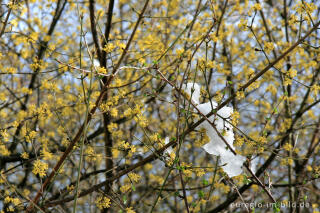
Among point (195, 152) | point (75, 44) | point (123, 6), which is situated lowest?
point (195, 152)

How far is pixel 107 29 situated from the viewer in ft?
8.90

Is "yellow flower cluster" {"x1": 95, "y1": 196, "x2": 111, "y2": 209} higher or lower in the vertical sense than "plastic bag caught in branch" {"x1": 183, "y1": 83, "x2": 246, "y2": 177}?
lower

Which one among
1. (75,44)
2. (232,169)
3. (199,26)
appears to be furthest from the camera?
(75,44)

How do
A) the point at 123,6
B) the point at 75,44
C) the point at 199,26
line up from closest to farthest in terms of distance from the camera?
the point at 199,26 < the point at 75,44 < the point at 123,6

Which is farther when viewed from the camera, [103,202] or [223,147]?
[103,202]

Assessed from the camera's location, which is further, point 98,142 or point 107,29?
point 98,142

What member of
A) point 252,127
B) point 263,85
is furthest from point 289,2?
point 252,127

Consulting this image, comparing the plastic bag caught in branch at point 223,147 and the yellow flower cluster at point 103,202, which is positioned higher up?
the plastic bag caught in branch at point 223,147

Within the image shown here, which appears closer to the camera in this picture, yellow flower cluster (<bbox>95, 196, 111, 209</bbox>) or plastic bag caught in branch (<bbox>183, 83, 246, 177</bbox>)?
plastic bag caught in branch (<bbox>183, 83, 246, 177</bbox>)

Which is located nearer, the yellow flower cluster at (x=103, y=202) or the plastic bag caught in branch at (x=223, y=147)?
the plastic bag caught in branch at (x=223, y=147)

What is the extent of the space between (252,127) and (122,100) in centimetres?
279

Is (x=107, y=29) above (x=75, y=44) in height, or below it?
below

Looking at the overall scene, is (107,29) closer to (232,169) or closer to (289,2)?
(232,169)

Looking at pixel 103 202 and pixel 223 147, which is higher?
pixel 223 147
